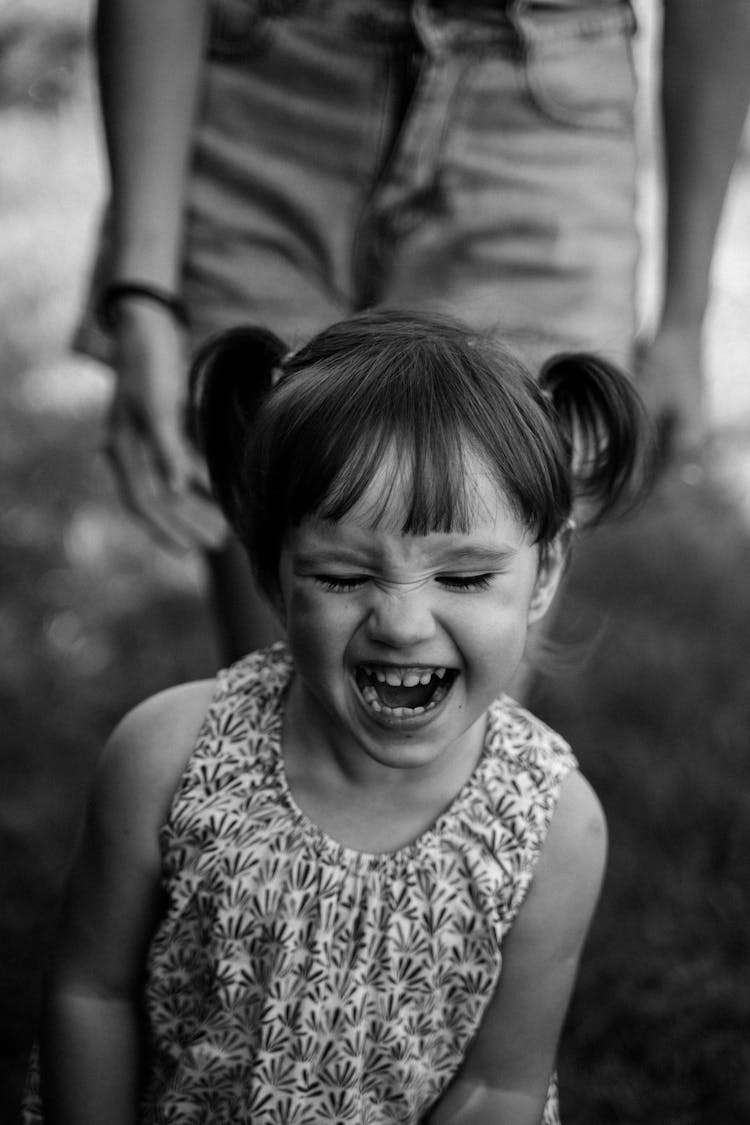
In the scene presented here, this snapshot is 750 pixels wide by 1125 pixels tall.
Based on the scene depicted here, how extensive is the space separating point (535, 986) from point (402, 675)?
0.50m

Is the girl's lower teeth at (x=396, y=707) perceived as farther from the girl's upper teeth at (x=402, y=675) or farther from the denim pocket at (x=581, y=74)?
the denim pocket at (x=581, y=74)

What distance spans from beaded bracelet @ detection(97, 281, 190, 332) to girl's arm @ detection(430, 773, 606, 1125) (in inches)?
40.7

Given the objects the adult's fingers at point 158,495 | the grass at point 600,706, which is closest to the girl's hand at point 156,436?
the adult's fingers at point 158,495

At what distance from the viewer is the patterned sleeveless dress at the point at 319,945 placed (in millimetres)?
1723

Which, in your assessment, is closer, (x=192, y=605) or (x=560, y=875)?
(x=560, y=875)

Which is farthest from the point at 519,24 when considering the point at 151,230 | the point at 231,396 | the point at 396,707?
the point at 396,707

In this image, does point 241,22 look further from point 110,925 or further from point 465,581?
point 110,925

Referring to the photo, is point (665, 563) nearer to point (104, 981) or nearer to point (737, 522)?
point (737, 522)

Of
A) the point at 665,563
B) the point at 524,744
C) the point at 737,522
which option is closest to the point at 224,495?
the point at 524,744

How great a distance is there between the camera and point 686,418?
2.43 metres

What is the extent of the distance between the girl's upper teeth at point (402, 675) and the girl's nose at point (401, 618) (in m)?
0.05

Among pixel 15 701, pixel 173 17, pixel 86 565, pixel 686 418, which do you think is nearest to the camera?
pixel 173 17

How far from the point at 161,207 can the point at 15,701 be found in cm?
176

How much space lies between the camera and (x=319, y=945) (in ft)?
5.62
